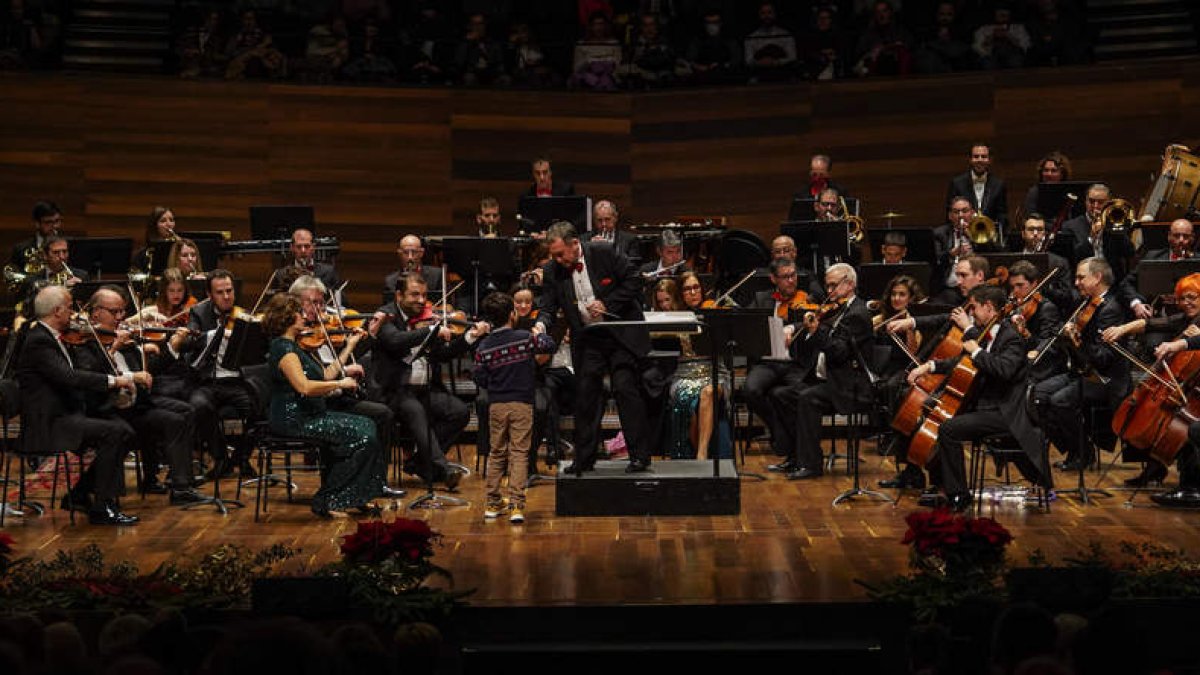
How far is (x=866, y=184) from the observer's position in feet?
47.6

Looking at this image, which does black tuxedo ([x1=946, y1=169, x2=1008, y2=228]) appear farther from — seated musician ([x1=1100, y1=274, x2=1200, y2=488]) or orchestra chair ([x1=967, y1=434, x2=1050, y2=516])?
orchestra chair ([x1=967, y1=434, x2=1050, y2=516])

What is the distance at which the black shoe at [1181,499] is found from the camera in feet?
30.4

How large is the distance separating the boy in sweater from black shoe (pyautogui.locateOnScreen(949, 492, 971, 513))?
240cm

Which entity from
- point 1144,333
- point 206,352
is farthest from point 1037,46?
point 206,352

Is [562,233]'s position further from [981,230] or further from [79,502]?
[981,230]

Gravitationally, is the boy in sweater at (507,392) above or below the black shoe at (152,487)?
above

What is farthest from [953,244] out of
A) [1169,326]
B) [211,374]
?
[211,374]

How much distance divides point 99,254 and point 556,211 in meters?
3.30

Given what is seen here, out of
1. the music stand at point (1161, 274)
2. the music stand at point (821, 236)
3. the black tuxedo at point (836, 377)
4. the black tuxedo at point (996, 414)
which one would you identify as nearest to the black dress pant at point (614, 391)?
the black tuxedo at point (836, 377)

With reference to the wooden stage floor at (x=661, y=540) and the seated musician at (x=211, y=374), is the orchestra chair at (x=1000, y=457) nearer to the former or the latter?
the wooden stage floor at (x=661, y=540)

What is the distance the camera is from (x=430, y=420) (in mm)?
10203

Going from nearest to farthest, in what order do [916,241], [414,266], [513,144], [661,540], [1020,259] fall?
[661,540] → [1020,259] → [414,266] → [916,241] → [513,144]

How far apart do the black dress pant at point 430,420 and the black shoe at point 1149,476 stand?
413cm

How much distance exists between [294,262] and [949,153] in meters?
5.84
